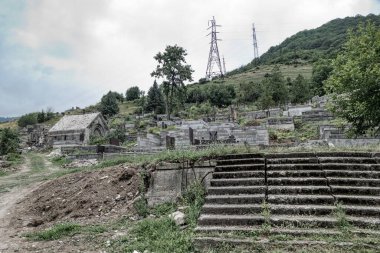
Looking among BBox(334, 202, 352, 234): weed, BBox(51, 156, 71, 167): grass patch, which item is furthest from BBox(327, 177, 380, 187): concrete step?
BBox(51, 156, 71, 167): grass patch

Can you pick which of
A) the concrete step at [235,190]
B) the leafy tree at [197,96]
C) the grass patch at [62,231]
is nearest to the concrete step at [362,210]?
the concrete step at [235,190]

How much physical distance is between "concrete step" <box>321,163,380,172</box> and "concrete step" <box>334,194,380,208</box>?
131 cm

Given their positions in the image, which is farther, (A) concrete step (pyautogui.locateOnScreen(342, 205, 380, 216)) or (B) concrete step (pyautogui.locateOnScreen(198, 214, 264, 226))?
(B) concrete step (pyautogui.locateOnScreen(198, 214, 264, 226))

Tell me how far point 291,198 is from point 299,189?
41cm

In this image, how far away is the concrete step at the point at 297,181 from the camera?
8.11 m

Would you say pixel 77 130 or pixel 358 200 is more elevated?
pixel 77 130

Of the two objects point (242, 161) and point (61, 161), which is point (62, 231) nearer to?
point (242, 161)

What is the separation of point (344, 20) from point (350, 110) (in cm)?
15806

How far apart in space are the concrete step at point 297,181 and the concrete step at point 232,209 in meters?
1.08

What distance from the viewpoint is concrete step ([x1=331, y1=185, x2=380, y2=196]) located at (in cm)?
757

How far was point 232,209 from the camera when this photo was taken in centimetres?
747

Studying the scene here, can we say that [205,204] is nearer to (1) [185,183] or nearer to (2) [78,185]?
(1) [185,183]

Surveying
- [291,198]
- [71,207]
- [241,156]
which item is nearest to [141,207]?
[71,207]

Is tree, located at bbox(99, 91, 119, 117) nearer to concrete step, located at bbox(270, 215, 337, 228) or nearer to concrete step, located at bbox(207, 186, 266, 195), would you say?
concrete step, located at bbox(207, 186, 266, 195)
